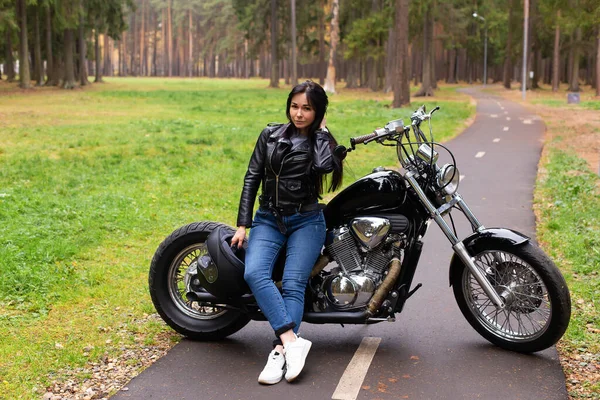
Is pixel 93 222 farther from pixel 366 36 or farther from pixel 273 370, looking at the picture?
pixel 366 36

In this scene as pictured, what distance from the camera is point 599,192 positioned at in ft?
39.1

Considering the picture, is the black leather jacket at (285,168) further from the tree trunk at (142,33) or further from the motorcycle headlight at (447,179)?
the tree trunk at (142,33)

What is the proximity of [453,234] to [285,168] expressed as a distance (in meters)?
1.25

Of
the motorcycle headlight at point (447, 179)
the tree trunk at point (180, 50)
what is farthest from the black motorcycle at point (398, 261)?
the tree trunk at point (180, 50)

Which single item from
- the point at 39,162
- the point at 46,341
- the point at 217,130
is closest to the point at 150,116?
the point at 217,130

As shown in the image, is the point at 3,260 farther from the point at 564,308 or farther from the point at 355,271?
the point at 564,308

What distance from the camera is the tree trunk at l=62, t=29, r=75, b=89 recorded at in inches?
2061

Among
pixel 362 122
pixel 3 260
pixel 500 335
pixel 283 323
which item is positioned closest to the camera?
pixel 283 323

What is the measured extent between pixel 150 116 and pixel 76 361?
972 inches

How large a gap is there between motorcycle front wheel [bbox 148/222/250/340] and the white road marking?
850 millimetres

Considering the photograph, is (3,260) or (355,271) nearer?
Answer: (355,271)

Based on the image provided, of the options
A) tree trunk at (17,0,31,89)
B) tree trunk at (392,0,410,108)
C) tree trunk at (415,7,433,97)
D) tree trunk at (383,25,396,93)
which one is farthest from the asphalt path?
tree trunk at (415,7,433,97)

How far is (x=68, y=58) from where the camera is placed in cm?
5300

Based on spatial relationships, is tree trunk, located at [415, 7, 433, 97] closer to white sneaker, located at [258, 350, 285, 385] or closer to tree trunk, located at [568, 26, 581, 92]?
tree trunk, located at [568, 26, 581, 92]
